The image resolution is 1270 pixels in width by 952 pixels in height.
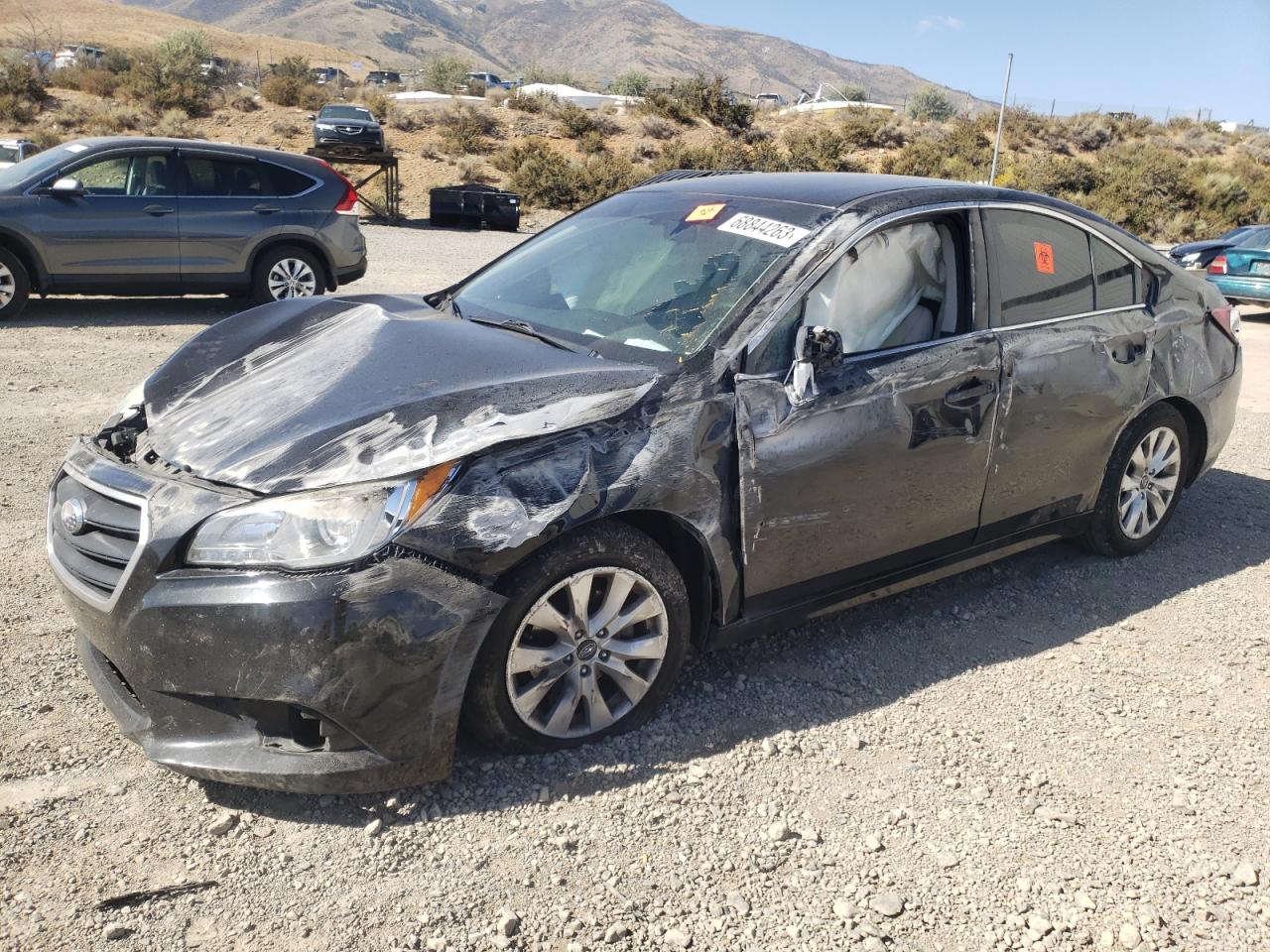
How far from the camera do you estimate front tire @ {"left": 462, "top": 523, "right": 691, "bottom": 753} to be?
3.02 m

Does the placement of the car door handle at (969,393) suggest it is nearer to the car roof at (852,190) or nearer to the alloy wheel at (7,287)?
the car roof at (852,190)

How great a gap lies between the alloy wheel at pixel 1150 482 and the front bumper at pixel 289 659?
3.37 meters

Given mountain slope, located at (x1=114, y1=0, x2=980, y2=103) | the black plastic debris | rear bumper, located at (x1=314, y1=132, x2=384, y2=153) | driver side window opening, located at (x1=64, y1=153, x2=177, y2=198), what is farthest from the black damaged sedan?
mountain slope, located at (x1=114, y1=0, x2=980, y2=103)

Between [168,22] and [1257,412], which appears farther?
[168,22]

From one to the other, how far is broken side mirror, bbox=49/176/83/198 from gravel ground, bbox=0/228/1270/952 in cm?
667

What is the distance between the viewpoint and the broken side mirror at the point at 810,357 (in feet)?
11.3

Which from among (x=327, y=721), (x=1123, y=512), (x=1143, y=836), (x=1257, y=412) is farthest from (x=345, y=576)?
(x=1257, y=412)

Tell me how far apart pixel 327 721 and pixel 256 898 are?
45 cm

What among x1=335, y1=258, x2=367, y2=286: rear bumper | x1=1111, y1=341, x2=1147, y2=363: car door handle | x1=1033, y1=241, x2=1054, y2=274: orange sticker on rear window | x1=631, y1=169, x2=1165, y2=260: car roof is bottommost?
x1=335, y1=258, x2=367, y2=286: rear bumper

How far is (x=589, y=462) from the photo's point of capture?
3.09 m

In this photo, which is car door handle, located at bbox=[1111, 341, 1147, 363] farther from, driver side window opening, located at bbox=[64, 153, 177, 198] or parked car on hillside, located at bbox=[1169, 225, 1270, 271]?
parked car on hillside, located at bbox=[1169, 225, 1270, 271]

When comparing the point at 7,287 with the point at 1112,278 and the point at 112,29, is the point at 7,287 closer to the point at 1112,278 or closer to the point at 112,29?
the point at 1112,278

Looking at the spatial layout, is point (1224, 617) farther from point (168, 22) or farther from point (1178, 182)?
point (168, 22)

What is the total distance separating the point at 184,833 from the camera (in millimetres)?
2869
